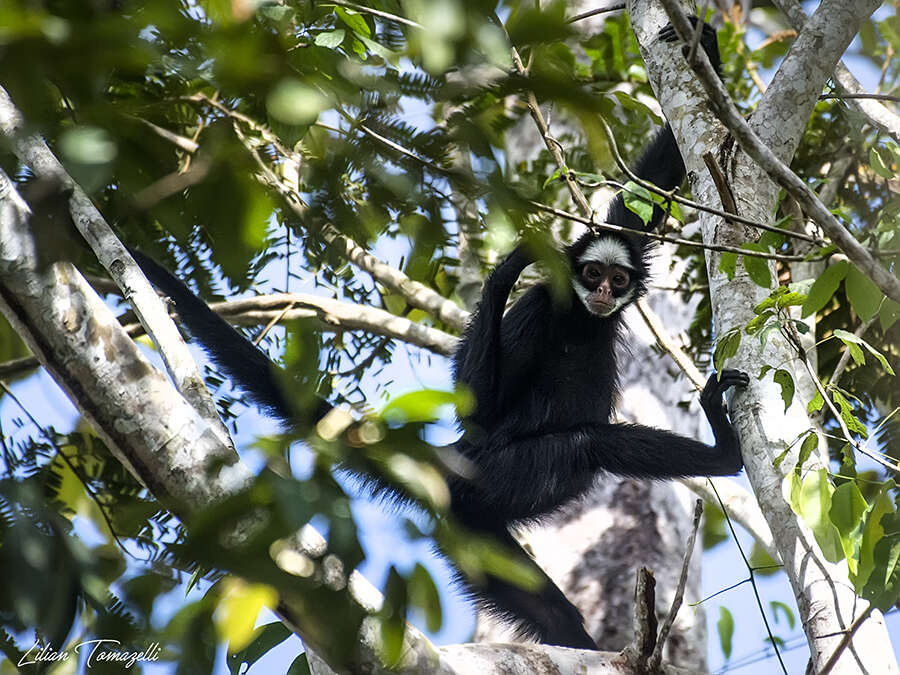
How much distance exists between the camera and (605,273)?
220 inches

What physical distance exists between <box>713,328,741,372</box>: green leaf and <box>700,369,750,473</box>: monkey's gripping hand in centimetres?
37

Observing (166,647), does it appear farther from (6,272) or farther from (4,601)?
(6,272)

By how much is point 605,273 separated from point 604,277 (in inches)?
1.1

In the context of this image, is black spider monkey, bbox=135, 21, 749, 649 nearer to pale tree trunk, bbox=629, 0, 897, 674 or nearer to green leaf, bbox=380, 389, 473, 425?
pale tree trunk, bbox=629, 0, 897, 674

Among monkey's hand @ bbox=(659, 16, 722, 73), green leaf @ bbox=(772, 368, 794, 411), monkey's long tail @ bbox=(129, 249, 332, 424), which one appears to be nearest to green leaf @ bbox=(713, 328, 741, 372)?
green leaf @ bbox=(772, 368, 794, 411)

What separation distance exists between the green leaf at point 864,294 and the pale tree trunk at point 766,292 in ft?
1.72

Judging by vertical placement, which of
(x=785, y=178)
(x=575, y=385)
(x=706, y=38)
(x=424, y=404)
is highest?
(x=706, y=38)

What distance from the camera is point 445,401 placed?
1135mm

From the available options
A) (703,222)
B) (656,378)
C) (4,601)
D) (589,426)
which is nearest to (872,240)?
(703,222)

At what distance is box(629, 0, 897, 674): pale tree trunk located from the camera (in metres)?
3.02

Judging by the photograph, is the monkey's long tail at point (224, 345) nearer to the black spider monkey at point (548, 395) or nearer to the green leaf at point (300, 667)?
the black spider monkey at point (548, 395)

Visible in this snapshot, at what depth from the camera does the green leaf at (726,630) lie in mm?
5641

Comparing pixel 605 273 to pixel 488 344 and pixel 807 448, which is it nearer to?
pixel 488 344

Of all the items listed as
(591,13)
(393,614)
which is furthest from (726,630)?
(393,614)
